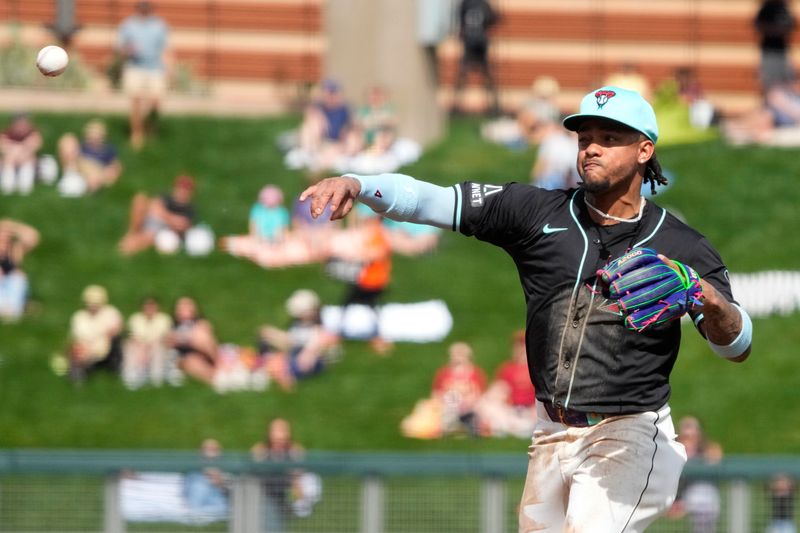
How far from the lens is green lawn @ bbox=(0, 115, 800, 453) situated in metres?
15.4

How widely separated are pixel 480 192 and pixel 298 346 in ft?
33.7

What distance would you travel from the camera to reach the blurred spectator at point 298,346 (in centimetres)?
1612

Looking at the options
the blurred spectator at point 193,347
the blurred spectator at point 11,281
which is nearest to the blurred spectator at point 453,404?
the blurred spectator at point 193,347

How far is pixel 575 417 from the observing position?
19.6 ft

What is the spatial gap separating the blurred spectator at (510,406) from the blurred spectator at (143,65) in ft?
26.4

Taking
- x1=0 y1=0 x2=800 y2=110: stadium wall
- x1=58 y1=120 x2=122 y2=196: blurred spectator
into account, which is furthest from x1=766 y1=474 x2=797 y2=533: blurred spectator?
x1=0 y1=0 x2=800 y2=110: stadium wall

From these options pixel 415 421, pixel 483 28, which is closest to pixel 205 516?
pixel 415 421

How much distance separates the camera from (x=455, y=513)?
11.3 metres

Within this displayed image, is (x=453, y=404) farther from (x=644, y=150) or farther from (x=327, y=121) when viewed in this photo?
(x=644, y=150)

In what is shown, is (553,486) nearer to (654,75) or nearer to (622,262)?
(622,262)

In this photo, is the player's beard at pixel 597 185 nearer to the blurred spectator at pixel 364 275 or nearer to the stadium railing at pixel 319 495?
the stadium railing at pixel 319 495

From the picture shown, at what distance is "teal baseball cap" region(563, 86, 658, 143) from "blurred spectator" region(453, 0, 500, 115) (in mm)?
17153

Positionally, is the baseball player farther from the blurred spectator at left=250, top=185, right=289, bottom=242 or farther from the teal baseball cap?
the blurred spectator at left=250, top=185, right=289, bottom=242

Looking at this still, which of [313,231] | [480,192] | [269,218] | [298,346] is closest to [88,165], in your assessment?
[269,218]
